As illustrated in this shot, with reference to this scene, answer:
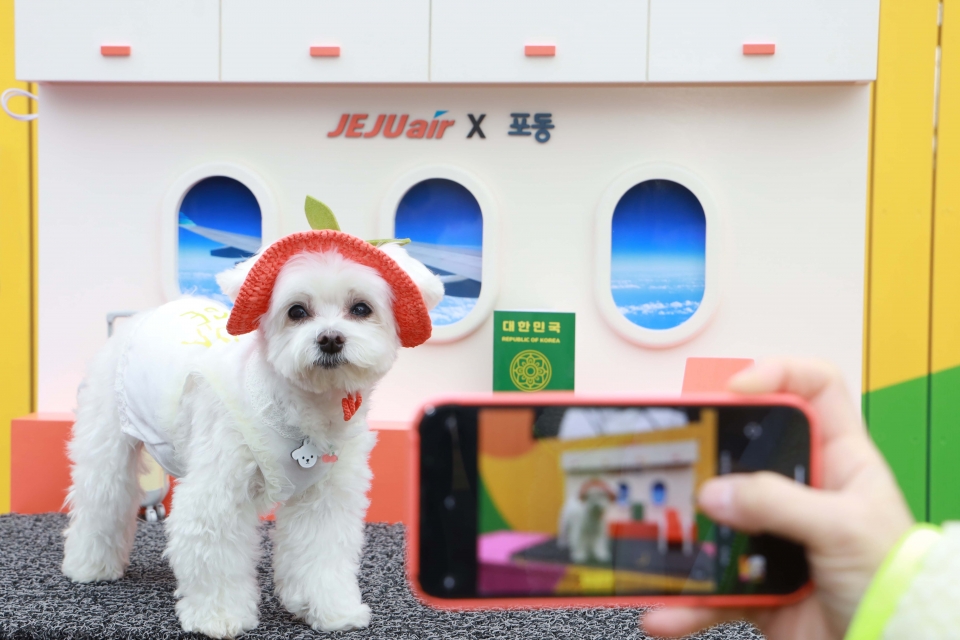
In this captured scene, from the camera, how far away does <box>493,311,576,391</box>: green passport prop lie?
2.74 meters

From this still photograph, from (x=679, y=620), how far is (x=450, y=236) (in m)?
2.24

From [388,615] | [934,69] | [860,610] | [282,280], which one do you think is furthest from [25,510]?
[934,69]

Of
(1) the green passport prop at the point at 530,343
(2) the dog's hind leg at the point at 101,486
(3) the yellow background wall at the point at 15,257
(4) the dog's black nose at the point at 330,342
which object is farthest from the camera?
(3) the yellow background wall at the point at 15,257

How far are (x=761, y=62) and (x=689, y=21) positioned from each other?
297 millimetres

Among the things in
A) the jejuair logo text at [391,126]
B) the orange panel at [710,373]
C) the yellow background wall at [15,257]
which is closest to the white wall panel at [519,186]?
Result: the jejuair logo text at [391,126]

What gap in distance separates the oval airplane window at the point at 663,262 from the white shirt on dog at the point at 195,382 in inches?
56.7

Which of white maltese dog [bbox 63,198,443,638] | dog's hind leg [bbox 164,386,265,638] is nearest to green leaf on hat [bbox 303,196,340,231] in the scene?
white maltese dog [bbox 63,198,443,638]

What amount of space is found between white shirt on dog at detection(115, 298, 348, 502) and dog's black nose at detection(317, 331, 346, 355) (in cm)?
26

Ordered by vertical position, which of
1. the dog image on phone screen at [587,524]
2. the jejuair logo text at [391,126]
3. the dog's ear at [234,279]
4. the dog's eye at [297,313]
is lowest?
the dog image on phone screen at [587,524]

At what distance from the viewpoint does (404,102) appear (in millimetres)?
2846

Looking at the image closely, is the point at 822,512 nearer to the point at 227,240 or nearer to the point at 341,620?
the point at 341,620

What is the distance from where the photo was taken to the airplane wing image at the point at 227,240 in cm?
293

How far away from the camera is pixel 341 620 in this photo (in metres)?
1.73

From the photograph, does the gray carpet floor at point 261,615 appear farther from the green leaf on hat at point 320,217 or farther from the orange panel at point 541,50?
the orange panel at point 541,50
